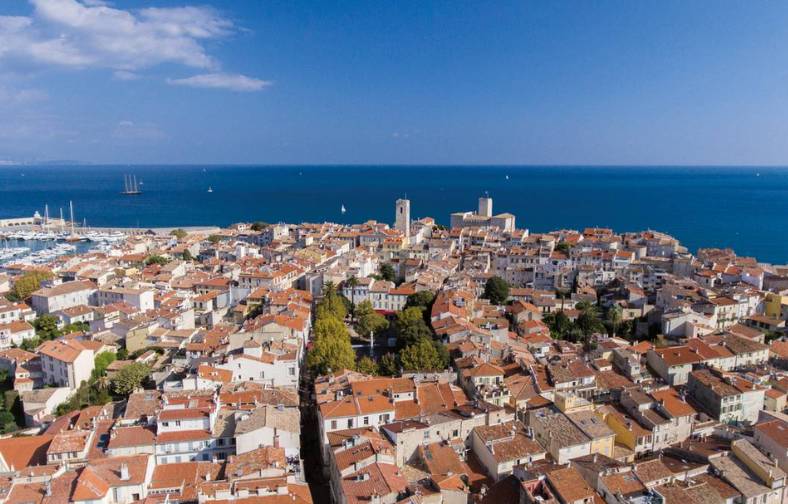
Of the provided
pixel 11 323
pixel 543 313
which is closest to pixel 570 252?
pixel 543 313

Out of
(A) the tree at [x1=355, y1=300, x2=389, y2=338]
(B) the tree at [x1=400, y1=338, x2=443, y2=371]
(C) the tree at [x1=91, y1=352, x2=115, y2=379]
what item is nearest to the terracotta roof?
(C) the tree at [x1=91, y1=352, x2=115, y2=379]

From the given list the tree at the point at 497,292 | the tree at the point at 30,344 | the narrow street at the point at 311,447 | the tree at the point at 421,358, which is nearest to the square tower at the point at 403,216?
the tree at the point at 497,292

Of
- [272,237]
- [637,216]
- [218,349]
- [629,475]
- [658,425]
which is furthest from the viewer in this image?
[637,216]

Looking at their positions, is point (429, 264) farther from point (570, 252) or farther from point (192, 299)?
point (192, 299)

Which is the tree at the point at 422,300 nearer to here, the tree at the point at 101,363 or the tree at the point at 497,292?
the tree at the point at 497,292

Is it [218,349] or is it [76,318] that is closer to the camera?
[218,349]

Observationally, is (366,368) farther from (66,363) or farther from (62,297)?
(62,297)

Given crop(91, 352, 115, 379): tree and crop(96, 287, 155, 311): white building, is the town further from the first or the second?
crop(91, 352, 115, 379): tree
